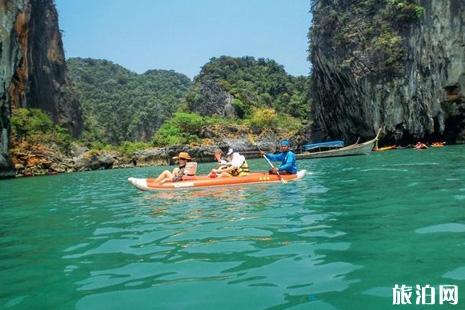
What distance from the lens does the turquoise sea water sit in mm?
3977

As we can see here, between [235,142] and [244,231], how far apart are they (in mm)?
51959

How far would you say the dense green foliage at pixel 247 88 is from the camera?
3034 inches

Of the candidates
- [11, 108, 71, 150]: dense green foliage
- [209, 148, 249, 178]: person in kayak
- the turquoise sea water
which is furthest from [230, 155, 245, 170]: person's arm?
[11, 108, 71, 150]: dense green foliage

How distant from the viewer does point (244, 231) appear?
6.71m

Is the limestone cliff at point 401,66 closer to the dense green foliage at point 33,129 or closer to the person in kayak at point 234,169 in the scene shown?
the dense green foliage at point 33,129

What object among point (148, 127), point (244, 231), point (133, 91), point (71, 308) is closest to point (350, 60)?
point (244, 231)

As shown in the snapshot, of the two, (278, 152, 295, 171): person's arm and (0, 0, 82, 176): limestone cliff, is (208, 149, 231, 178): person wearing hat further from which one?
(0, 0, 82, 176): limestone cliff

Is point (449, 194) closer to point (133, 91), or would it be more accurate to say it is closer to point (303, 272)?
point (303, 272)

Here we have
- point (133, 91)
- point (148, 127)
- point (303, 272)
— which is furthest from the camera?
point (133, 91)

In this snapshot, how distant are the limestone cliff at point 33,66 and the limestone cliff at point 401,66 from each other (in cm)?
2836

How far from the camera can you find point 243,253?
538 centimetres

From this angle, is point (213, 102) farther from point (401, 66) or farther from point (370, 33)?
point (401, 66)

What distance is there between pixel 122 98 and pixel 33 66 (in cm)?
4804

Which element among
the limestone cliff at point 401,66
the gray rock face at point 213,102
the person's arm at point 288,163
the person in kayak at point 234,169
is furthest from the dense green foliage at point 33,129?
the person's arm at point 288,163
